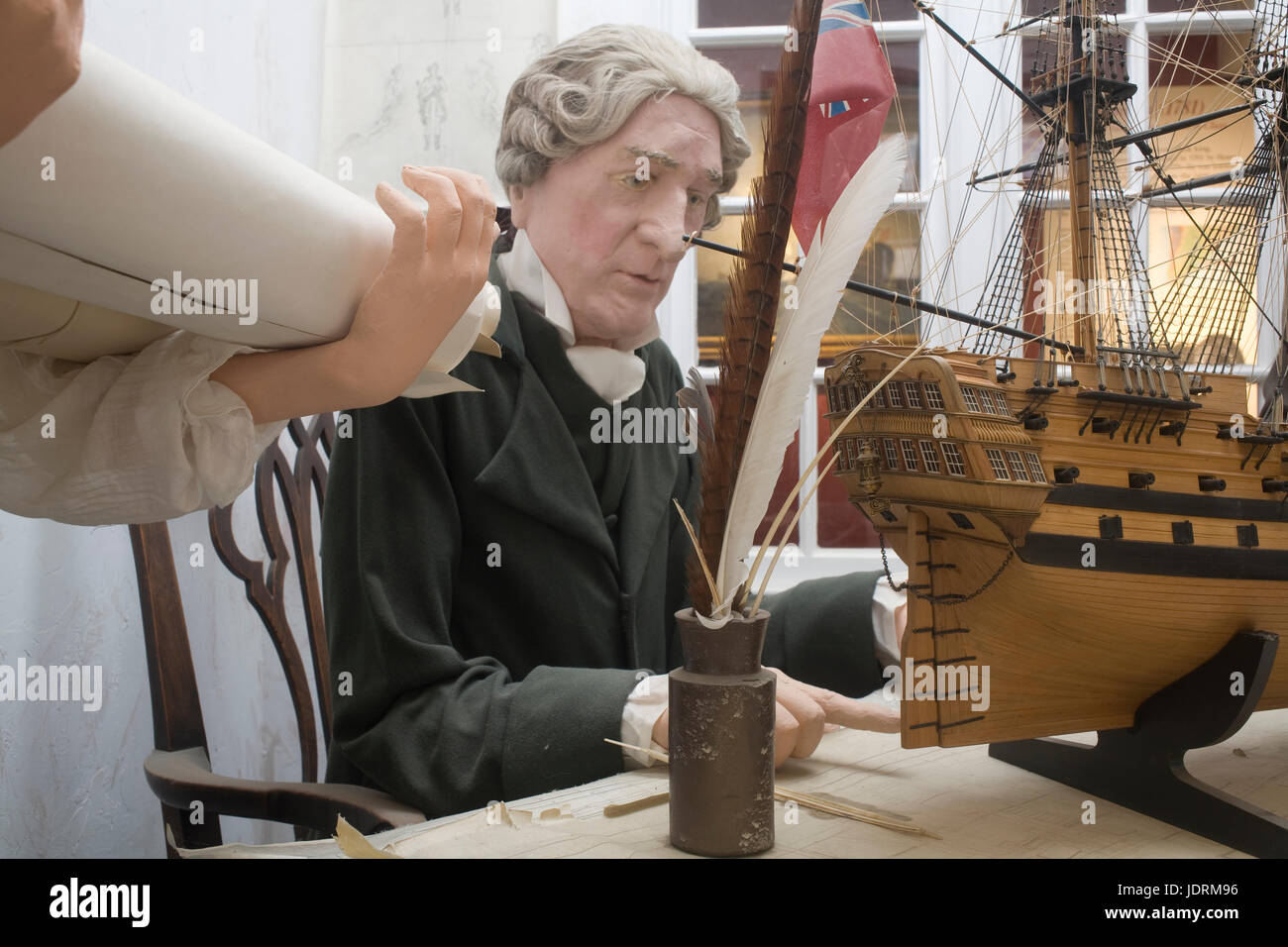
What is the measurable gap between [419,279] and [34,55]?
28 cm

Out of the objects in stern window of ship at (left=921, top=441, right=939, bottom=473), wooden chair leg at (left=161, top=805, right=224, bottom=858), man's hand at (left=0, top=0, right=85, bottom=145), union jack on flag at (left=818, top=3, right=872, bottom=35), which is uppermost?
union jack on flag at (left=818, top=3, right=872, bottom=35)

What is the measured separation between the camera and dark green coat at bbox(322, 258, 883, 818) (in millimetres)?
1040

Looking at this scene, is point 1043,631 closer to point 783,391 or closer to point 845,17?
point 783,391

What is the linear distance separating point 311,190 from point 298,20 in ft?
7.53

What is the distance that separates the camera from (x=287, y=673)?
1.79m

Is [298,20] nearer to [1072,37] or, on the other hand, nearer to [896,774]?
[1072,37]

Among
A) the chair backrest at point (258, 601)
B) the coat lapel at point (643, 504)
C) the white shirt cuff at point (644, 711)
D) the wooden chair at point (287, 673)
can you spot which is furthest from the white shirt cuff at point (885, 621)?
the chair backrest at point (258, 601)

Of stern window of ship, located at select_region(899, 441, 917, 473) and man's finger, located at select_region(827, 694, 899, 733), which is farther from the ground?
stern window of ship, located at select_region(899, 441, 917, 473)

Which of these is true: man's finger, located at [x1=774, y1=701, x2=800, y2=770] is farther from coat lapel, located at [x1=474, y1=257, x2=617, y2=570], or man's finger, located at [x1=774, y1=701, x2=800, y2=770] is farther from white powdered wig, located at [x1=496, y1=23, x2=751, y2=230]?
white powdered wig, located at [x1=496, y1=23, x2=751, y2=230]

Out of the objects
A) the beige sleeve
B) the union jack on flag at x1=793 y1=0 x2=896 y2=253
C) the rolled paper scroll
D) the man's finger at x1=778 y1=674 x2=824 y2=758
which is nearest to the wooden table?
the man's finger at x1=778 y1=674 x2=824 y2=758

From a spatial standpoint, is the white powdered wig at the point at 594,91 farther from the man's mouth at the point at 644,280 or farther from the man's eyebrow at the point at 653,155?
the man's mouth at the point at 644,280

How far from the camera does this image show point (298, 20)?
98.1 inches

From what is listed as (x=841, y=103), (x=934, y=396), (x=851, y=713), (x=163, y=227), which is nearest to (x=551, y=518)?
(x=851, y=713)

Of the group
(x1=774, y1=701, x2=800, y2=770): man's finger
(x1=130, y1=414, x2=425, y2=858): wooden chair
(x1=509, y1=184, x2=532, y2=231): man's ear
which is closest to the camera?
(x1=774, y1=701, x2=800, y2=770): man's finger
